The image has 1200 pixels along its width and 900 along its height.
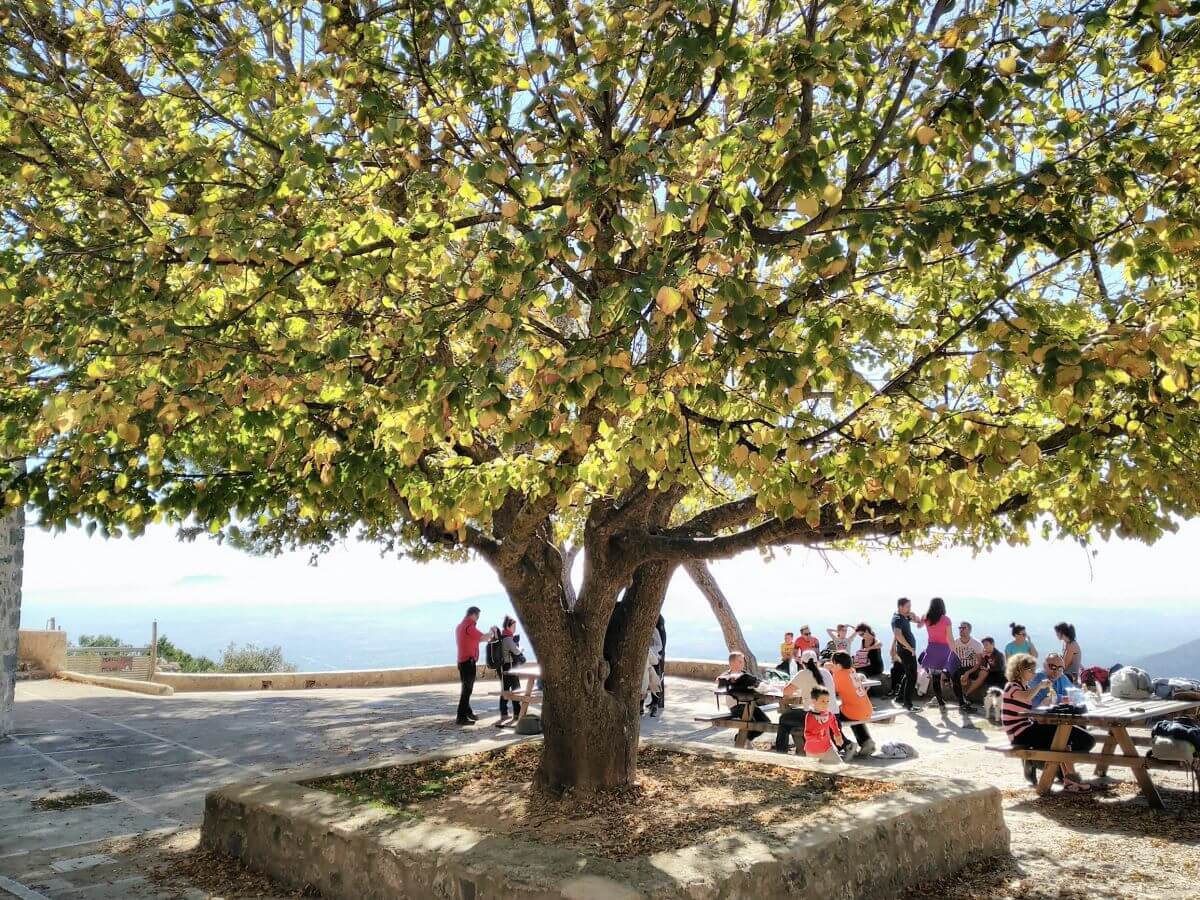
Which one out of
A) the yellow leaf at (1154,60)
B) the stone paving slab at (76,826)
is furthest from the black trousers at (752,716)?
the yellow leaf at (1154,60)

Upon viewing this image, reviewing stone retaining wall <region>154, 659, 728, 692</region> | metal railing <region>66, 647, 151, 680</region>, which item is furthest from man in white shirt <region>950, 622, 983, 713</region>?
metal railing <region>66, 647, 151, 680</region>

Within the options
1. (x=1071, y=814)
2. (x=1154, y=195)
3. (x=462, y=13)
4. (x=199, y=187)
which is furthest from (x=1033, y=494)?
(x=199, y=187)

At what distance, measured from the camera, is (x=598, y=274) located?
6.48 m

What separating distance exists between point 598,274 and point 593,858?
12.6 ft

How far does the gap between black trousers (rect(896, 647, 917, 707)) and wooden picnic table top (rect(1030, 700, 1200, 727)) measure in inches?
222

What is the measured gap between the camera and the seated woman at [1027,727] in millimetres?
9234

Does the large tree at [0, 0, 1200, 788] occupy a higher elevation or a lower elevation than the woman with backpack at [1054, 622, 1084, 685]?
higher

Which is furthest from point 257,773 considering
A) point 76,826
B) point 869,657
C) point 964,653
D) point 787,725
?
point 964,653

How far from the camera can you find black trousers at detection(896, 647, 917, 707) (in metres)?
15.5

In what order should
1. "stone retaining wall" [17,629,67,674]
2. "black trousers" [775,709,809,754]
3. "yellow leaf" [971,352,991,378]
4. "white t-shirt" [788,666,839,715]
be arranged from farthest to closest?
"stone retaining wall" [17,629,67,674]
"black trousers" [775,709,809,754]
"white t-shirt" [788,666,839,715]
"yellow leaf" [971,352,991,378]

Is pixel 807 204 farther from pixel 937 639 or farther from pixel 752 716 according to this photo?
pixel 937 639

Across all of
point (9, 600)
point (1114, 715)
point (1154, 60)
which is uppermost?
point (1154, 60)

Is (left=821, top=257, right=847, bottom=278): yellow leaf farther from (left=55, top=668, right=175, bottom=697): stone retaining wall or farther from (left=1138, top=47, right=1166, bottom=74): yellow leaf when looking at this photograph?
(left=55, top=668, right=175, bottom=697): stone retaining wall

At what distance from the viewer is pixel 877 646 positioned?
1582 centimetres
